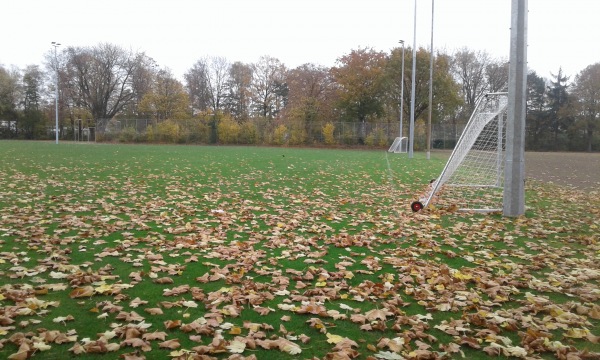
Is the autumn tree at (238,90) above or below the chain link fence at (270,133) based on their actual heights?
above

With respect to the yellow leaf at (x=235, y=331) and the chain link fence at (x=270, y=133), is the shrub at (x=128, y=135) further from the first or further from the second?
the yellow leaf at (x=235, y=331)

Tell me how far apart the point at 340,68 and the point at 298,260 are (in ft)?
177

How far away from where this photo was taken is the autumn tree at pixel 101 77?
67438 millimetres

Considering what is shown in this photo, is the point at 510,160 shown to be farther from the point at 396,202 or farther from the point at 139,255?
the point at 139,255

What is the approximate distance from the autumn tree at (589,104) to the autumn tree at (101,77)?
6112cm

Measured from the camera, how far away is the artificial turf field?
3539 millimetres

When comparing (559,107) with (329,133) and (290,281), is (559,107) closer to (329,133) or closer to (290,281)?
(329,133)

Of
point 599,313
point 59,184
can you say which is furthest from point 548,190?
point 59,184

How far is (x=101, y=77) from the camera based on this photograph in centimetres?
6812

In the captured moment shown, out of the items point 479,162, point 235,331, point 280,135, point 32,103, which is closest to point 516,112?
point 479,162

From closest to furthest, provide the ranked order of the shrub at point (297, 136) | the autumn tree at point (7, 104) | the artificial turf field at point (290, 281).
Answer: the artificial turf field at point (290, 281)
the shrub at point (297, 136)
the autumn tree at point (7, 104)

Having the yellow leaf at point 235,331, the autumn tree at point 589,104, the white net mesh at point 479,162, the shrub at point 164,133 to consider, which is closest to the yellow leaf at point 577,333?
the yellow leaf at point 235,331

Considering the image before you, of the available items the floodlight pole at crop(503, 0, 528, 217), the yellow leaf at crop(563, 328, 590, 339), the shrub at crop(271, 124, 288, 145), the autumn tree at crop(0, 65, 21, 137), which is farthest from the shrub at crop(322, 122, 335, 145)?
the yellow leaf at crop(563, 328, 590, 339)

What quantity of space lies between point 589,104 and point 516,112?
5883 cm
